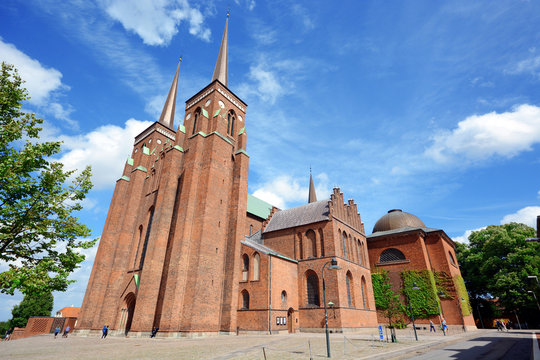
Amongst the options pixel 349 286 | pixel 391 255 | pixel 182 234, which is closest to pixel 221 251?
pixel 182 234

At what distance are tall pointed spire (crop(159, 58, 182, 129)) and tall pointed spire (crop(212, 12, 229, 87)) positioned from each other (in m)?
10.4

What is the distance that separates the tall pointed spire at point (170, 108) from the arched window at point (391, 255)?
3582cm

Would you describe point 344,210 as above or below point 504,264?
above

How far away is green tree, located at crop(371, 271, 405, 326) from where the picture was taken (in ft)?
104

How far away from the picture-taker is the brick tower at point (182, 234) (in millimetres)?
23609

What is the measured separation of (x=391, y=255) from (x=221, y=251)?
22.4 m

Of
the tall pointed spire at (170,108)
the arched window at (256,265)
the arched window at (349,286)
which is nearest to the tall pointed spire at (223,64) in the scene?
the tall pointed spire at (170,108)

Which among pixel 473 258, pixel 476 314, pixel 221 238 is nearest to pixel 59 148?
pixel 221 238

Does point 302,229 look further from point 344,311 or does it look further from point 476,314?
point 476,314

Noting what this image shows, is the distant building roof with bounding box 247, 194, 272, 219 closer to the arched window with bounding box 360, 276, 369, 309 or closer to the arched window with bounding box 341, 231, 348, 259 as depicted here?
the arched window with bounding box 341, 231, 348, 259

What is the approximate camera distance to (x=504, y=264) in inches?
1490

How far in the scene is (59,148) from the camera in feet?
41.3

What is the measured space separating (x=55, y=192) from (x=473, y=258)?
5183 cm

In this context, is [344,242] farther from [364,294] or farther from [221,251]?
[221,251]
